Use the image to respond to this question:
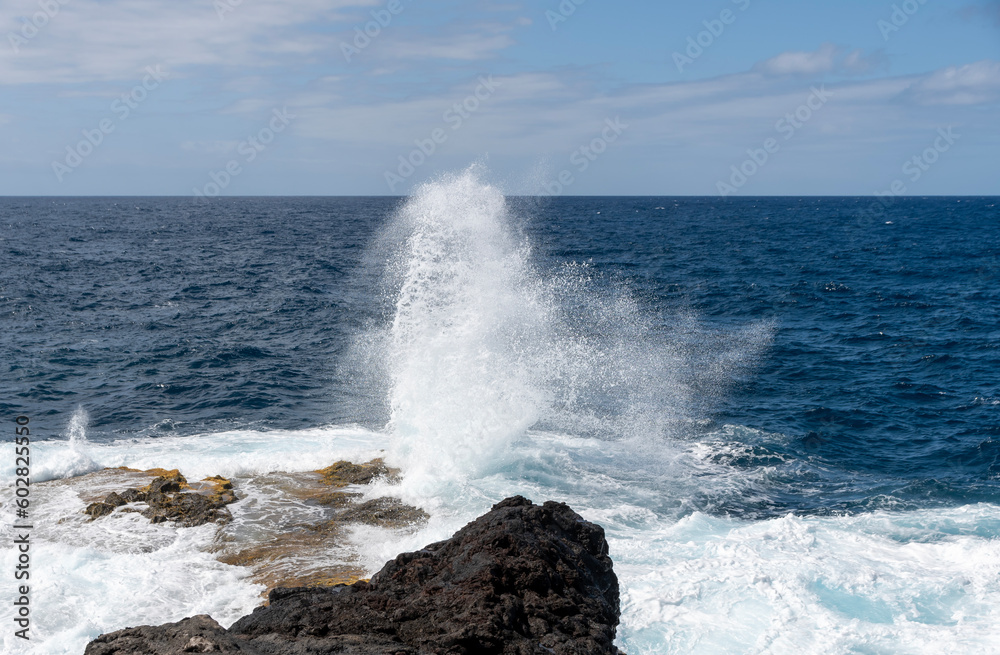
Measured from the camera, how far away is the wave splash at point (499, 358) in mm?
17109

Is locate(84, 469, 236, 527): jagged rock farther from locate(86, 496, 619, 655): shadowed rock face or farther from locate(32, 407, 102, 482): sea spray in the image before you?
locate(86, 496, 619, 655): shadowed rock face

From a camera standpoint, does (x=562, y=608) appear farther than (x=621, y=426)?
No

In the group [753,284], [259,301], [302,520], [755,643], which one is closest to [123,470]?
[302,520]

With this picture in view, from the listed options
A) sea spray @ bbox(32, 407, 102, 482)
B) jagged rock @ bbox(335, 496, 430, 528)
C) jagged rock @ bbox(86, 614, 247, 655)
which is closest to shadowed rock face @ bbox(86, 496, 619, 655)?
jagged rock @ bbox(86, 614, 247, 655)

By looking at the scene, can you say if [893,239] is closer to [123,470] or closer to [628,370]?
[628,370]

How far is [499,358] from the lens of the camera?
1925cm

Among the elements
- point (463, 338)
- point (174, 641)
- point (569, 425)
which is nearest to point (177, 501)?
point (174, 641)

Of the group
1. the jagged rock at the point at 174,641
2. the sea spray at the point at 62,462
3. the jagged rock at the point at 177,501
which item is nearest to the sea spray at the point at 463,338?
the jagged rock at the point at 177,501

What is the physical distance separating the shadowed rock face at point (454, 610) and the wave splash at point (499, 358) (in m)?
6.98

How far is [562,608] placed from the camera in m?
7.65

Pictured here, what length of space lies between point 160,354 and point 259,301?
10628 mm

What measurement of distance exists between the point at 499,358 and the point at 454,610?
1221 cm

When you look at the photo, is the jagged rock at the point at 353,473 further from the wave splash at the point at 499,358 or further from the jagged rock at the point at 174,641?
the jagged rock at the point at 174,641

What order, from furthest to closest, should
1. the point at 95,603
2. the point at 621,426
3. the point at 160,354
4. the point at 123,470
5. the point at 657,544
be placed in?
1. the point at 160,354
2. the point at 621,426
3. the point at 123,470
4. the point at 657,544
5. the point at 95,603
